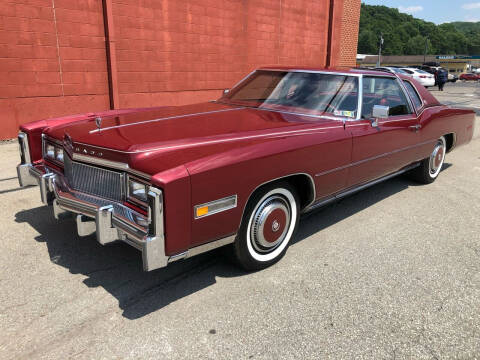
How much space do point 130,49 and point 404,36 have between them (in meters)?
126

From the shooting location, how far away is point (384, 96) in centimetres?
462

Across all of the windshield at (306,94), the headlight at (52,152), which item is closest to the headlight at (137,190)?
the headlight at (52,152)

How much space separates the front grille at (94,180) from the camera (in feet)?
9.27

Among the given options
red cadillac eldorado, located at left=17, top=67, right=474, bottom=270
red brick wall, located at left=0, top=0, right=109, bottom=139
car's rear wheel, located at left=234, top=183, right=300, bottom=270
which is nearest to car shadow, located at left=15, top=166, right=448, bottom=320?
car's rear wheel, located at left=234, top=183, right=300, bottom=270

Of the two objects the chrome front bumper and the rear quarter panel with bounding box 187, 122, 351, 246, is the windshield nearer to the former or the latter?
the rear quarter panel with bounding box 187, 122, 351, 246

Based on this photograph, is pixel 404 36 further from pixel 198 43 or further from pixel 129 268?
pixel 129 268

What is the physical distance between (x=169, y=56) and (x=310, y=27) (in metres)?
6.33

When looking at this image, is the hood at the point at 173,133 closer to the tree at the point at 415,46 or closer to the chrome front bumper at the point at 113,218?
the chrome front bumper at the point at 113,218

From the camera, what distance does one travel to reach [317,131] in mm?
3496

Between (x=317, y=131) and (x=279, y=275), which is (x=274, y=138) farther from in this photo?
(x=279, y=275)

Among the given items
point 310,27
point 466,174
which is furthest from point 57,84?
point 310,27

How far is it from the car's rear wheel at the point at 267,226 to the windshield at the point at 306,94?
104 cm

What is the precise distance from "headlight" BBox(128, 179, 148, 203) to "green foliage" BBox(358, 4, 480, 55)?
10737 cm

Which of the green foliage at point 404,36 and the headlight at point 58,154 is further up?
the green foliage at point 404,36
